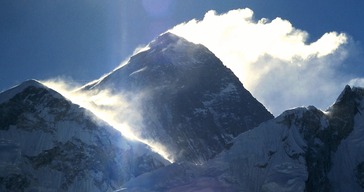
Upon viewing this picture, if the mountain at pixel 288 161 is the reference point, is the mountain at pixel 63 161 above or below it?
above

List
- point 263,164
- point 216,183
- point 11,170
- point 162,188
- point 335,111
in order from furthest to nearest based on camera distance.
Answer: point 335,111, point 11,170, point 263,164, point 216,183, point 162,188

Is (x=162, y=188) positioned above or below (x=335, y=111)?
below

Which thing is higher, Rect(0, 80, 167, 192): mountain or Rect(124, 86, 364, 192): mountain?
Rect(0, 80, 167, 192): mountain

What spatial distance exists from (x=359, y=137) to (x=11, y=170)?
9446 centimetres

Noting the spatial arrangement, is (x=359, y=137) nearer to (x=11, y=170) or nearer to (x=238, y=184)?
(x=238, y=184)

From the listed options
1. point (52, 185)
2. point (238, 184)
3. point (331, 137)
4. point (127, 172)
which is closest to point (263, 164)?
point (238, 184)

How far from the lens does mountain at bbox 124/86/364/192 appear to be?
158375 millimetres

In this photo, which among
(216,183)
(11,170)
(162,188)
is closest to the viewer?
(162,188)

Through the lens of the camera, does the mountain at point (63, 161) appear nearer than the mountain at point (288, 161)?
No

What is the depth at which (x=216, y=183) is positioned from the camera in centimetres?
15925

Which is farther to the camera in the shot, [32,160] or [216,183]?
[32,160]

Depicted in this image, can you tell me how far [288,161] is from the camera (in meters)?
169

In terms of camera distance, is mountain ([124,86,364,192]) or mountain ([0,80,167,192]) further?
mountain ([0,80,167,192])

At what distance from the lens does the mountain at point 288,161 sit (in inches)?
6235
